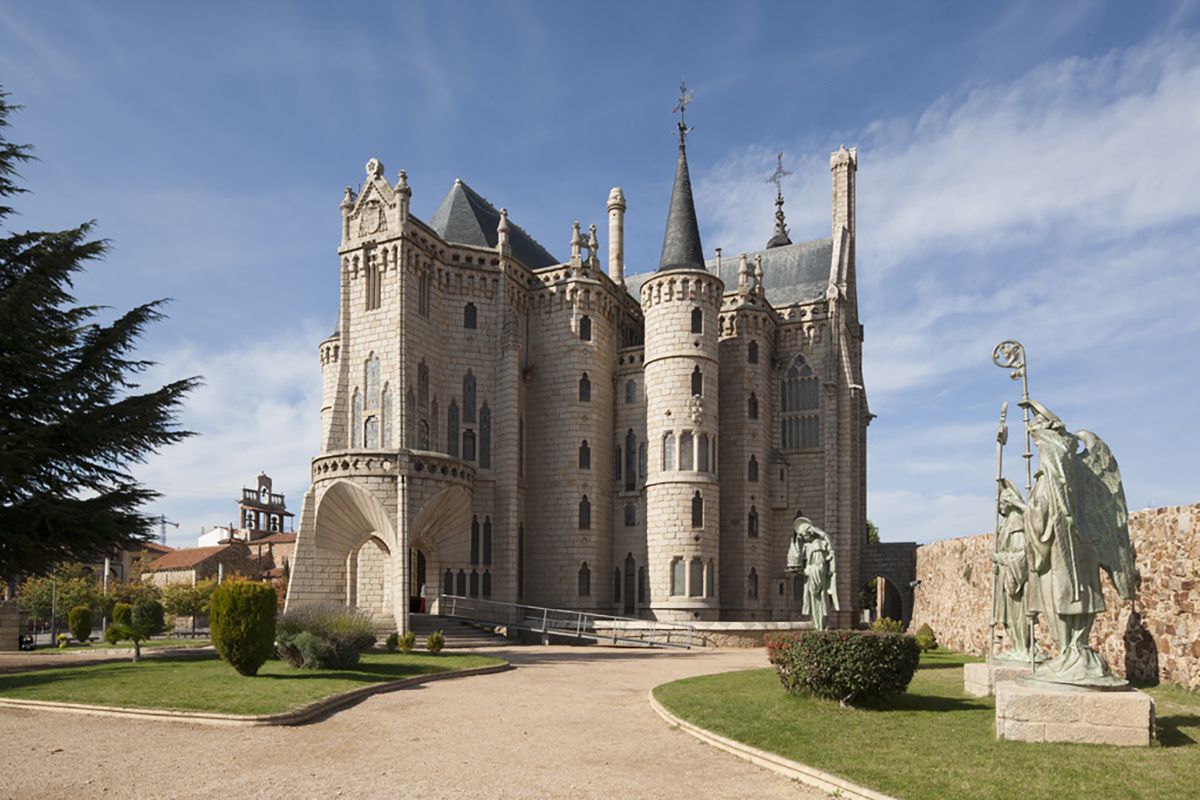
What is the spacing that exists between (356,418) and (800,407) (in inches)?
844

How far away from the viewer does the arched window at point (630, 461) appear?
40.7 meters

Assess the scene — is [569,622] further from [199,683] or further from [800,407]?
[199,683]

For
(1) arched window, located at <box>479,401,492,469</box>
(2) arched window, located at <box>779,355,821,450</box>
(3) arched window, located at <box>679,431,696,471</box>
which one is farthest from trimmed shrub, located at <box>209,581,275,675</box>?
(2) arched window, located at <box>779,355,821,450</box>

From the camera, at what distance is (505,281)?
38.4m

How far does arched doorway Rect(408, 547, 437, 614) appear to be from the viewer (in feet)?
106

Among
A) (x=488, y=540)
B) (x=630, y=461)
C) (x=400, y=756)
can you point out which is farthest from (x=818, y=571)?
(x=630, y=461)

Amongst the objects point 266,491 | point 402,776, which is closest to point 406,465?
point 402,776

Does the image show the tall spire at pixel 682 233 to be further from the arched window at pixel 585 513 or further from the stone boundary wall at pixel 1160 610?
the stone boundary wall at pixel 1160 610

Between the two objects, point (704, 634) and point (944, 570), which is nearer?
point (944, 570)

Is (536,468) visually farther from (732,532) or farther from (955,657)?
(955,657)

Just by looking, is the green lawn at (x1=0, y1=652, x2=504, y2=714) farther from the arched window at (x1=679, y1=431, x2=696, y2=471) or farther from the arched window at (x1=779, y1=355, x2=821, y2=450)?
the arched window at (x1=779, y1=355, x2=821, y2=450)

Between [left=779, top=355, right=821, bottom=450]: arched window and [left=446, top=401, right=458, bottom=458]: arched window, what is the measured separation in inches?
647

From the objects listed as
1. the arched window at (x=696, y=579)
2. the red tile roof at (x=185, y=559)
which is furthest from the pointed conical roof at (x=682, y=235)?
the red tile roof at (x=185, y=559)

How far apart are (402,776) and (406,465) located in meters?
21.6
